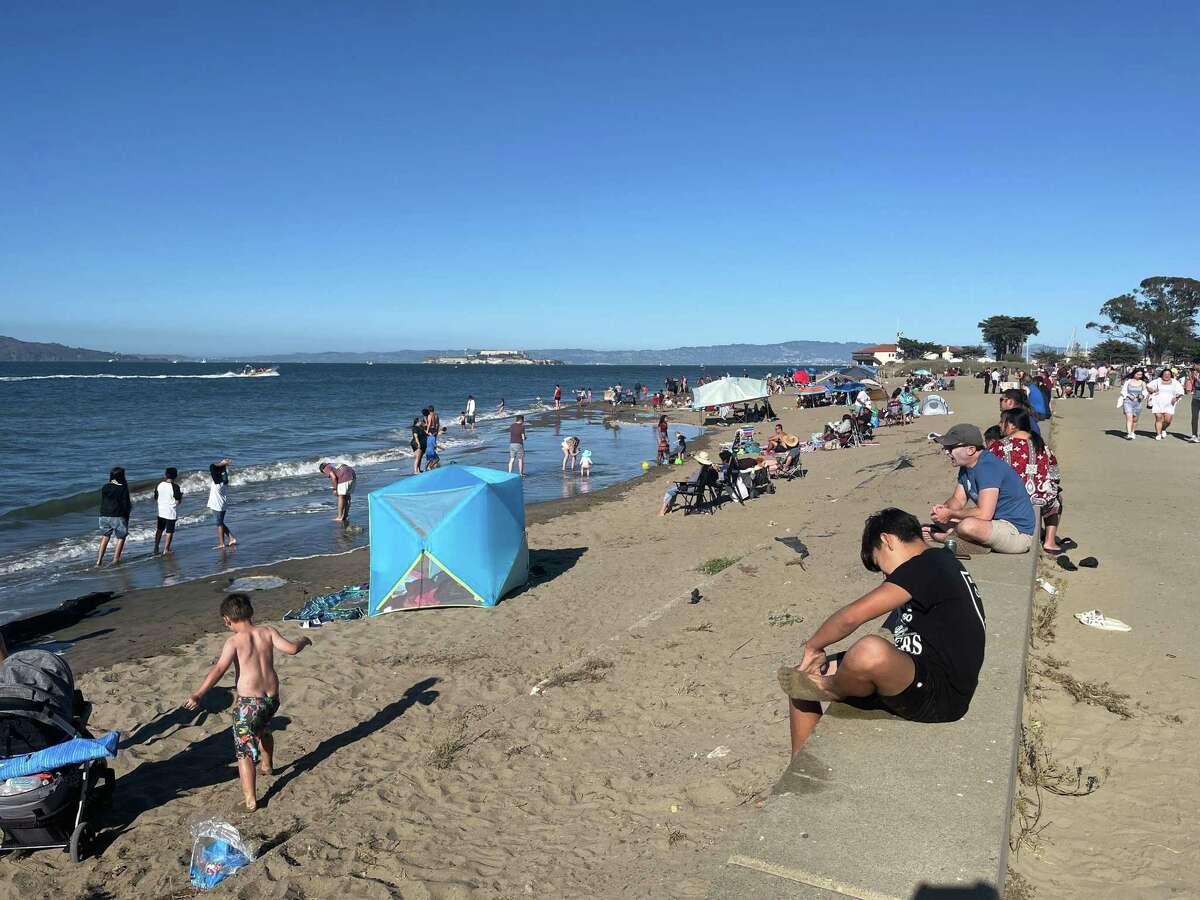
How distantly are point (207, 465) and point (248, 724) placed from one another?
962 inches

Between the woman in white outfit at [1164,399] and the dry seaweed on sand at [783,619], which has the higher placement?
the woman in white outfit at [1164,399]

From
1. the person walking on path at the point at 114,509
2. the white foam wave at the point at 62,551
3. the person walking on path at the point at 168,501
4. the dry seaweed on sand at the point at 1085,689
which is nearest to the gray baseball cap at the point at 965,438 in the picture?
the dry seaweed on sand at the point at 1085,689

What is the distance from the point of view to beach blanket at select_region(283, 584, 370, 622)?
32.0 ft

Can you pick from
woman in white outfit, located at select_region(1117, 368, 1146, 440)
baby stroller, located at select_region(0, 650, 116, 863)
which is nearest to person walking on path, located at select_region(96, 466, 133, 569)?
baby stroller, located at select_region(0, 650, 116, 863)

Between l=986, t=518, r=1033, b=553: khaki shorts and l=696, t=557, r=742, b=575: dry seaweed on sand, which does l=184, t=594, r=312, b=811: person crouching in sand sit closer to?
l=986, t=518, r=1033, b=553: khaki shorts

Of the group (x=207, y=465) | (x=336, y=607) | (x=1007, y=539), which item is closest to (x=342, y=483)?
(x=336, y=607)

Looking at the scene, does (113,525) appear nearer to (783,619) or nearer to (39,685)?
(39,685)

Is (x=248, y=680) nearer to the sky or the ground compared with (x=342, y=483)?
nearer to the sky

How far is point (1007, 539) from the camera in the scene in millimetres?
6289

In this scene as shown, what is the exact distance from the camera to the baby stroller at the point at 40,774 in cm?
462

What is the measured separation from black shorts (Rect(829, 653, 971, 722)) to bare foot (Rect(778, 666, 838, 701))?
0.13m

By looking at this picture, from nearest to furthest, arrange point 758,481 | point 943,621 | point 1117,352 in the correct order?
point 943,621, point 758,481, point 1117,352

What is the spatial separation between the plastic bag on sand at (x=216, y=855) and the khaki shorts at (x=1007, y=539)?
5.91m

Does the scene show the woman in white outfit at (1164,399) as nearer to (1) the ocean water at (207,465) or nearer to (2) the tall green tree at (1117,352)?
(1) the ocean water at (207,465)
